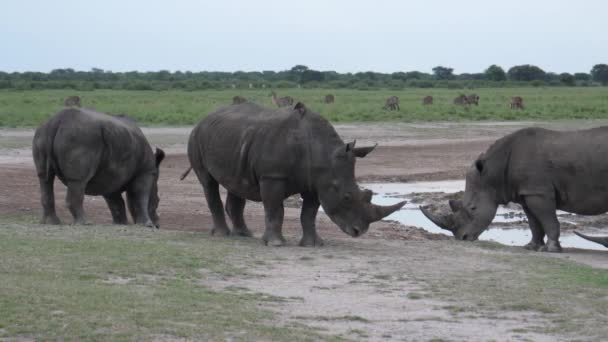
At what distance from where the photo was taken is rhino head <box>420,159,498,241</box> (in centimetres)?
1395

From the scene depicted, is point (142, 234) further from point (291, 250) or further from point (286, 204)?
point (286, 204)

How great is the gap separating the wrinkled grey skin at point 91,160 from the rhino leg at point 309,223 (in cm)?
291

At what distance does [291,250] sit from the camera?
1216cm

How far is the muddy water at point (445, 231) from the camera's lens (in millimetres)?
15773

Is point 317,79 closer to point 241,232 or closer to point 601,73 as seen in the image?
point 601,73

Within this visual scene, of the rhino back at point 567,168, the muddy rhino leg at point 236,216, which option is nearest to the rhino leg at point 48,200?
the muddy rhino leg at point 236,216

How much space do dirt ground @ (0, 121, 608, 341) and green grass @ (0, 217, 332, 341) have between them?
1.28ft

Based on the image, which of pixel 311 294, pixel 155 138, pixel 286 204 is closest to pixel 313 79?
pixel 155 138

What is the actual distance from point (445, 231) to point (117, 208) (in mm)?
4746

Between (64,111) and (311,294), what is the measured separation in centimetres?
580

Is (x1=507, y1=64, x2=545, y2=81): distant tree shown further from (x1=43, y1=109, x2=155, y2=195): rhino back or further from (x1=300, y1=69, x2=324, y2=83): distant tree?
(x1=43, y1=109, x2=155, y2=195): rhino back

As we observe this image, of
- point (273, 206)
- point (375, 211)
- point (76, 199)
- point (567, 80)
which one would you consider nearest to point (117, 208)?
point (76, 199)

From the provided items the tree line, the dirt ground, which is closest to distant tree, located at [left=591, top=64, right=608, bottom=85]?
the tree line

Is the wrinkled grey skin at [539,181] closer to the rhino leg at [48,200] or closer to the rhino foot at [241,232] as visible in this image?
the rhino foot at [241,232]
